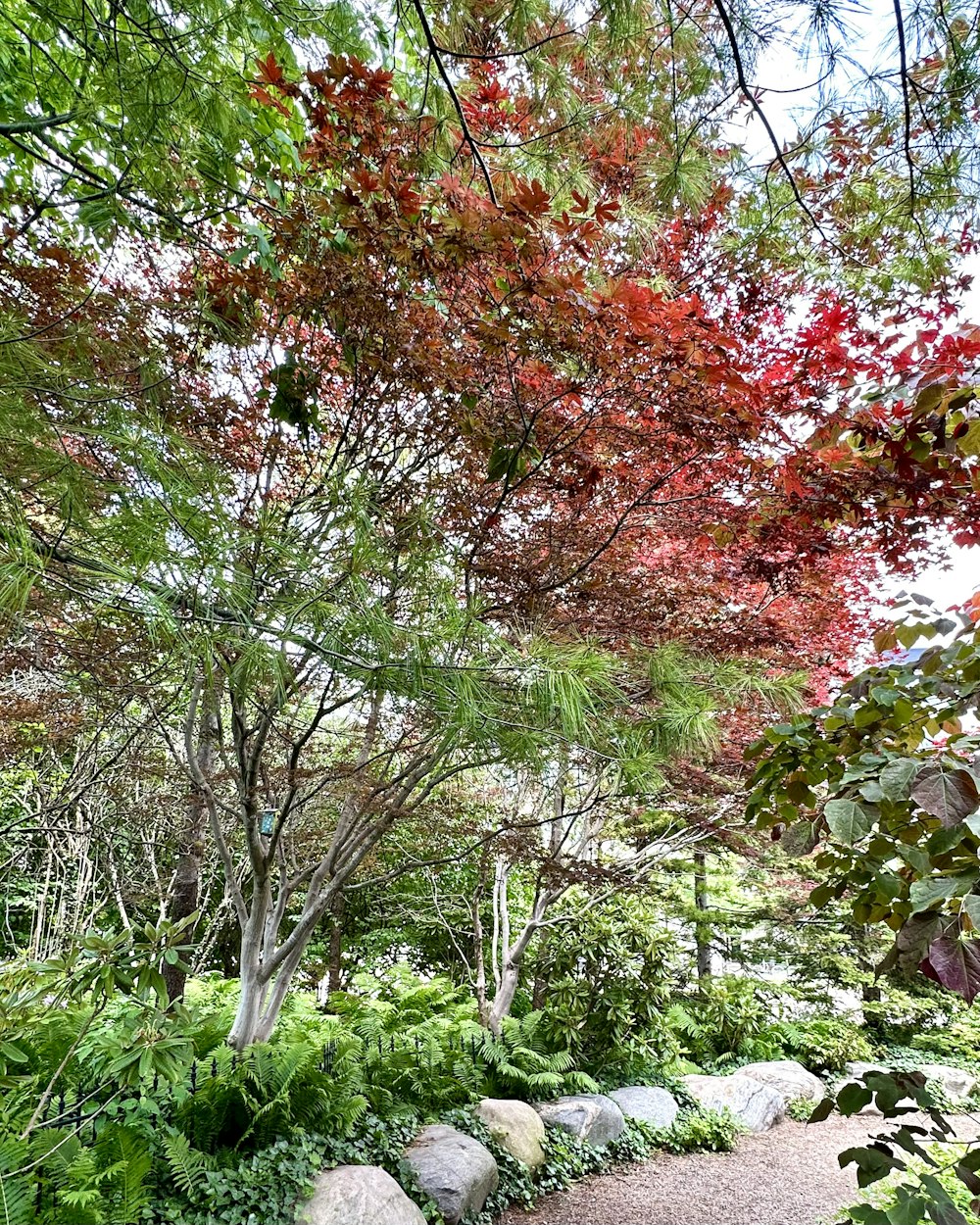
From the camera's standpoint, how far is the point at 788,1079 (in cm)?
561

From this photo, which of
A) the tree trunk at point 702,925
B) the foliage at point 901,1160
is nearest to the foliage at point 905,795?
the foliage at point 901,1160

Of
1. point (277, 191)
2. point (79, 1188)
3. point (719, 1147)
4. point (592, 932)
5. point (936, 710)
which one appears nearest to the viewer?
point (936, 710)

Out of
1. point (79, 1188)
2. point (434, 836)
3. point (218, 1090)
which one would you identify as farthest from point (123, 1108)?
point (434, 836)

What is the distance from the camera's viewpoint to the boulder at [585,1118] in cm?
419

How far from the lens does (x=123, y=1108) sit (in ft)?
8.93

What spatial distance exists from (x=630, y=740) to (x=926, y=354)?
137 centimetres

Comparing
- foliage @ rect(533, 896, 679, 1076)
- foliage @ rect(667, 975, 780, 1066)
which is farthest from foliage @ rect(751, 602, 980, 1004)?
foliage @ rect(667, 975, 780, 1066)

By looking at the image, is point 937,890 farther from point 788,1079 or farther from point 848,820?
point 788,1079

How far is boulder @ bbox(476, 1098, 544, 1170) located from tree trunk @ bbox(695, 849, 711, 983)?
3057 millimetres

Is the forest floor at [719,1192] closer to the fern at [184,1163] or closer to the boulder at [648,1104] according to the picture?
the boulder at [648,1104]

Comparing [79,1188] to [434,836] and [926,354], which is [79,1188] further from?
[926,354]

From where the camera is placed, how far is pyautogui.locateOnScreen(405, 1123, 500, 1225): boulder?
312cm

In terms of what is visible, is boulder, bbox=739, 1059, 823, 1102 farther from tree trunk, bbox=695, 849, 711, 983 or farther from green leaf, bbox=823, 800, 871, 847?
green leaf, bbox=823, 800, 871, 847

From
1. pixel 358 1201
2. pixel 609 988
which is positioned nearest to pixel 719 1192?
pixel 609 988
